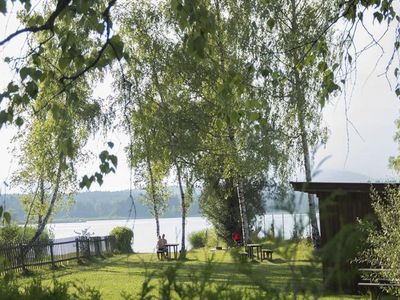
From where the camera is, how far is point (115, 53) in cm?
450

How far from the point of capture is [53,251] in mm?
27766

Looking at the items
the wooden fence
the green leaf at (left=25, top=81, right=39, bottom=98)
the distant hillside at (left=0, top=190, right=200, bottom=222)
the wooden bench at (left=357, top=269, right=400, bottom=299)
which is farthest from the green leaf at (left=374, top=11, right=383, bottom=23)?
the wooden fence

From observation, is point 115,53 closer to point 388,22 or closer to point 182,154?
point 388,22

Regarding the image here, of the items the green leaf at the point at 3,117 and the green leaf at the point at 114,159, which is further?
the green leaf at the point at 114,159

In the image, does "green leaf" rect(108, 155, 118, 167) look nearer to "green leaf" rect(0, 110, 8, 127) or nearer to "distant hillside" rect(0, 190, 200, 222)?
"distant hillside" rect(0, 190, 200, 222)

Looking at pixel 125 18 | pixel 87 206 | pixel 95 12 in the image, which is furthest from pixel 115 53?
pixel 87 206

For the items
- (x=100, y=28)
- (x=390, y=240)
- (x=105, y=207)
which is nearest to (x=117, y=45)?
(x=100, y=28)

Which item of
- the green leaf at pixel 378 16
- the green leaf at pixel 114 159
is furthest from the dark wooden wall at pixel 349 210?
the green leaf at pixel 114 159

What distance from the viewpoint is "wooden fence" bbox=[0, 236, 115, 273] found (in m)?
25.0

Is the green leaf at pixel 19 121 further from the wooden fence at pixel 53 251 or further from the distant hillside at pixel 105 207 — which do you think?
the wooden fence at pixel 53 251

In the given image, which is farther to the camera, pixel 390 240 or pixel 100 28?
pixel 390 240

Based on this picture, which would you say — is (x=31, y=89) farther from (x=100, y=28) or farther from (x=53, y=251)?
(x=53, y=251)

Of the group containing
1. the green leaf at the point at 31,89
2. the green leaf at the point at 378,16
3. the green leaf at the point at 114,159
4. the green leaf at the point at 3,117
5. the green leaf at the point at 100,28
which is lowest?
the green leaf at the point at 114,159

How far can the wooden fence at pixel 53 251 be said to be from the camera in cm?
2495
